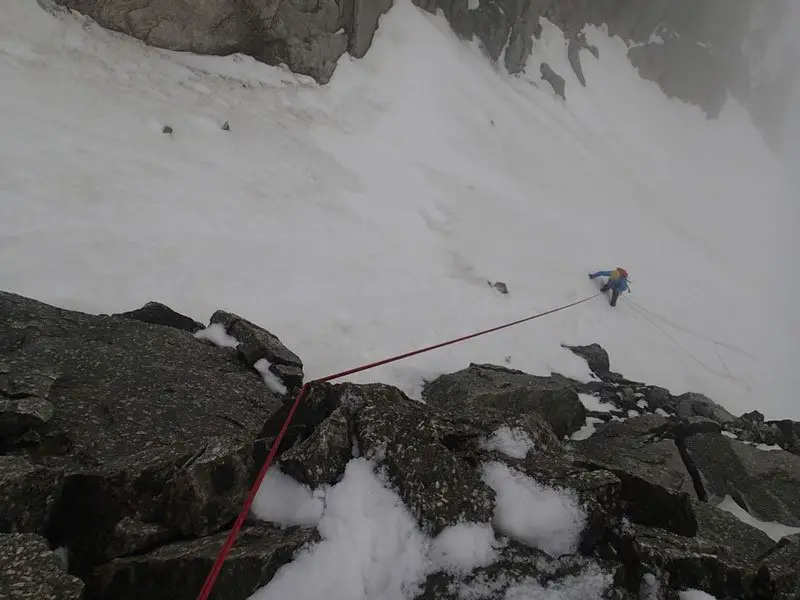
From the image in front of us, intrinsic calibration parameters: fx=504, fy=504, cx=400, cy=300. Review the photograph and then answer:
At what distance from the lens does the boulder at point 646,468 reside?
466 cm

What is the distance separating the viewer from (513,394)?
8.29m

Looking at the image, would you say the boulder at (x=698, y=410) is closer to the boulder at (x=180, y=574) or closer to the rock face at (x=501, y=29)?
the boulder at (x=180, y=574)

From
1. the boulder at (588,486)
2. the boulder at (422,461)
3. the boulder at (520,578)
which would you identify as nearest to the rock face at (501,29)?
the boulder at (422,461)

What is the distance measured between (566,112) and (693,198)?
12.3 meters

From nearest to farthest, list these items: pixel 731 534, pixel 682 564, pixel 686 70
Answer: pixel 682 564 < pixel 731 534 < pixel 686 70

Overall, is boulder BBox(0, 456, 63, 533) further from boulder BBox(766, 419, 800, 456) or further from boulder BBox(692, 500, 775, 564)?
boulder BBox(766, 419, 800, 456)

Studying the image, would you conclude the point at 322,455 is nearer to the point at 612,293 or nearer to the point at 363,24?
the point at 612,293

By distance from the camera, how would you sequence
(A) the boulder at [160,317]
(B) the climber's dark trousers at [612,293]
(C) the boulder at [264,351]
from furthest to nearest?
1. (B) the climber's dark trousers at [612,293]
2. (A) the boulder at [160,317]
3. (C) the boulder at [264,351]

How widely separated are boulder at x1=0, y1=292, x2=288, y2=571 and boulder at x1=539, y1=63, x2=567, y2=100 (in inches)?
1217

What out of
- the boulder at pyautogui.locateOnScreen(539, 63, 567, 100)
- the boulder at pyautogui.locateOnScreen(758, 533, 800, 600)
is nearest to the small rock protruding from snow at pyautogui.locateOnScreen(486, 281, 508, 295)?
the boulder at pyautogui.locateOnScreen(758, 533, 800, 600)

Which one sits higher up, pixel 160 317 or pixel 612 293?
pixel 612 293

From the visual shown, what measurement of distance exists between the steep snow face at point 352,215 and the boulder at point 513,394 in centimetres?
65

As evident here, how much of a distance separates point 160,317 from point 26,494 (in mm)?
3982

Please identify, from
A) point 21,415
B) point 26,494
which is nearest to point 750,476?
point 26,494
